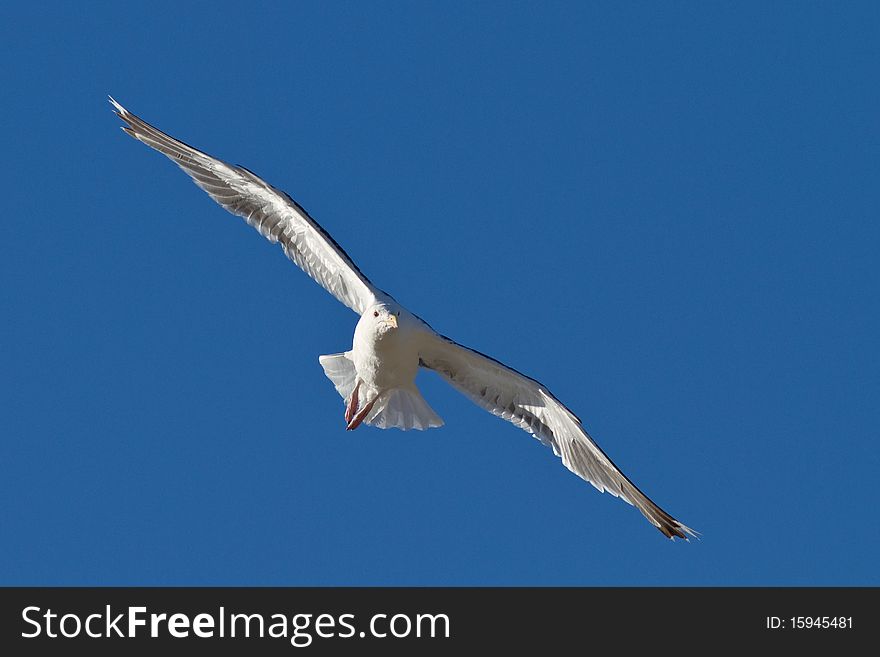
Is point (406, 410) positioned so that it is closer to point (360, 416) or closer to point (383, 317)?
point (360, 416)

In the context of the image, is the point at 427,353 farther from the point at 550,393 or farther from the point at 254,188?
the point at 254,188

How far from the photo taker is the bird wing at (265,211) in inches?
487

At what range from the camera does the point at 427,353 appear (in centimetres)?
1235

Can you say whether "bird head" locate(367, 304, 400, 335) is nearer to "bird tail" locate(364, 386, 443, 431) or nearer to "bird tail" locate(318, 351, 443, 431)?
"bird tail" locate(318, 351, 443, 431)

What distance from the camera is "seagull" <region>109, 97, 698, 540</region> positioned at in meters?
11.9

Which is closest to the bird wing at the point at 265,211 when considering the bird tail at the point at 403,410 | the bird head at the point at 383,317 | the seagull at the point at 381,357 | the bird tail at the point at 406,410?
the seagull at the point at 381,357

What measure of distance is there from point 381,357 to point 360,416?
80cm

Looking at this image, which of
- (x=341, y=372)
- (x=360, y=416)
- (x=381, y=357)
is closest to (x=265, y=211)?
(x=341, y=372)

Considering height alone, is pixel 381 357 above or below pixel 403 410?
above

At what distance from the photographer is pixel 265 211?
41.3ft

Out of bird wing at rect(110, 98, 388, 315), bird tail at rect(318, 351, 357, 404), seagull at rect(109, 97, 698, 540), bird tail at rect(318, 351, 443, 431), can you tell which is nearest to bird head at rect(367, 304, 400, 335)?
seagull at rect(109, 97, 698, 540)

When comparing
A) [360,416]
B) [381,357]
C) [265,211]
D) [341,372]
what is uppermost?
[265,211]
